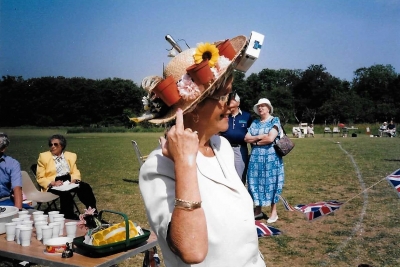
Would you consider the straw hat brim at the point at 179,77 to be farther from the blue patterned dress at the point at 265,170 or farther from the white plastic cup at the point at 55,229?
the blue patterned dress at the point at 265,170

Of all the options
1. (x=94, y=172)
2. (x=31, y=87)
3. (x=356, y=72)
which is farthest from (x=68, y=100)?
(x=356, y=72)

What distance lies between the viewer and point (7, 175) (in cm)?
609

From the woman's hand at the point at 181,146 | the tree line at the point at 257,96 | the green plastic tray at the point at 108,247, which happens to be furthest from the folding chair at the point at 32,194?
the tree line at the point at 257,96

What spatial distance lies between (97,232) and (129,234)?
0.88ft

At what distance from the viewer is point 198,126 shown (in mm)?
2072

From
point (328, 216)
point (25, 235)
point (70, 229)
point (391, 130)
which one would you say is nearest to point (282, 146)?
point (328, 216)

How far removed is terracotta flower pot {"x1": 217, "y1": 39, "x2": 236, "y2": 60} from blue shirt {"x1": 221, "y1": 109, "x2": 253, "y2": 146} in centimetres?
511

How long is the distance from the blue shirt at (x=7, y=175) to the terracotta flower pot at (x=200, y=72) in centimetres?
497

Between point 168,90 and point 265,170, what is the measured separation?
566 centimetres

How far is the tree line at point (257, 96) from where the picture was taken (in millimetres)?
58531

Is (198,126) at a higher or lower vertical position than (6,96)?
lower

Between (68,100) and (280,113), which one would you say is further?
(280,113)

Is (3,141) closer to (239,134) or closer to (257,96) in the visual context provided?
(239,134)

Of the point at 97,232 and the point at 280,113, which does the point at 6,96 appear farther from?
the point at 97,232
